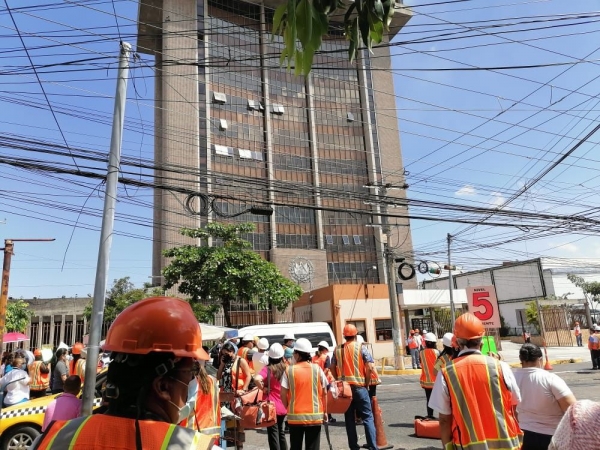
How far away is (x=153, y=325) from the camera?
1.62 metres

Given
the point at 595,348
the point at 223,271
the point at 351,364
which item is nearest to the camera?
the point at 351,364

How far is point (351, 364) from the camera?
6977mm

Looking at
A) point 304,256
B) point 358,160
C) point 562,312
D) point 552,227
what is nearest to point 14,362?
point 552,227

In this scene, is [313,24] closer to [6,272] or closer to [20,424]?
[20,424]

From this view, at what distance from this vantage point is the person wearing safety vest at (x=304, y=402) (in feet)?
18.3

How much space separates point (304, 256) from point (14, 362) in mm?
33239

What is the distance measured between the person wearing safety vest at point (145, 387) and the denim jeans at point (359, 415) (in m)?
5.62

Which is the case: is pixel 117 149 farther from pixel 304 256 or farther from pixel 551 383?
pixel 304 256

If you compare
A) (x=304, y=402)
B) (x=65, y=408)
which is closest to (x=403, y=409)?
(x=304, y=402)

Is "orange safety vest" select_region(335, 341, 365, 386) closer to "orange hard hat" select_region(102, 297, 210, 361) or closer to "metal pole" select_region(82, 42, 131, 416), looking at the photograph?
"metal pole" select_region(82, 42, 131, 416)

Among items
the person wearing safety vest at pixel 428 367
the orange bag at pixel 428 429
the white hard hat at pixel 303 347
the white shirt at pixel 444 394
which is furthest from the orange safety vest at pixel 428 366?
the white shirt at pixel 444 394

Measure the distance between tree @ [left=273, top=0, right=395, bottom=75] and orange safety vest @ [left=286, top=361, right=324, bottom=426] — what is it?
443cm

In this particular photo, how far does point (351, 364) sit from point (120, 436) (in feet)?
19.6

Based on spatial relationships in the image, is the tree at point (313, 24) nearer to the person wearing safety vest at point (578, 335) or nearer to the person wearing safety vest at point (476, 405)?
the person wearing safety vest at point (476, 405)
